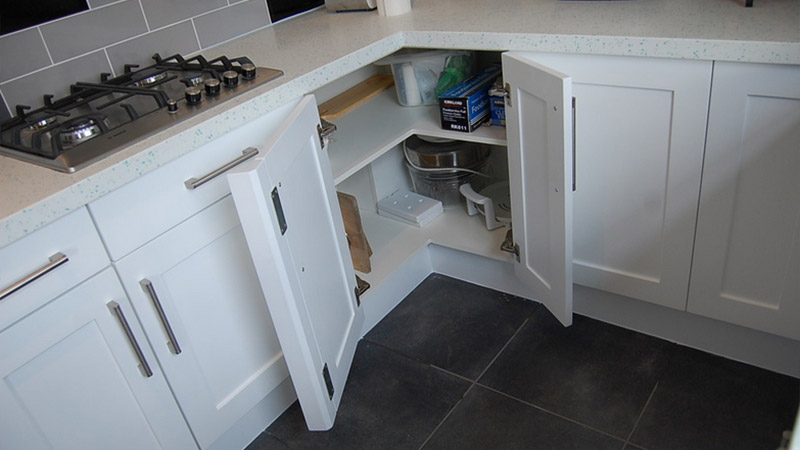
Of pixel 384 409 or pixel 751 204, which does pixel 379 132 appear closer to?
pixel 384 409

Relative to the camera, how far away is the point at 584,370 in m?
1.75

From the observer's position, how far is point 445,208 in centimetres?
227

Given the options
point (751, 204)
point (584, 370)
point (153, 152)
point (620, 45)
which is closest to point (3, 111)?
point (153, 152)

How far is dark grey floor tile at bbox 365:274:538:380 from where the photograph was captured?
188 centimetres

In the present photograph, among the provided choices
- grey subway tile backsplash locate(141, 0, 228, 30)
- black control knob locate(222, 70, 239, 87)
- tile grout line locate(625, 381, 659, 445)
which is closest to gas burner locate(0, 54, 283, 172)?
black control knob locate(222, 70, 239, 87)

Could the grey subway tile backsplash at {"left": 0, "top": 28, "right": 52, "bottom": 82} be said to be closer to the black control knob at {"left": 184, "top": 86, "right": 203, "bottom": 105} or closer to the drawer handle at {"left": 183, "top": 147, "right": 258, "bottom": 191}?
the black control knob at {"left": 184, "top": 86, "right": 203, "bottom": 105}

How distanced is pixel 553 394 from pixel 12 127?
143 cm

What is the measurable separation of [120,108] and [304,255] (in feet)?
1.73

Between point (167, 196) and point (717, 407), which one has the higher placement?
point (167, 196)

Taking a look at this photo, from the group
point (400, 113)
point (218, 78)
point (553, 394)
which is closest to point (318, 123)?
point (218, 78)

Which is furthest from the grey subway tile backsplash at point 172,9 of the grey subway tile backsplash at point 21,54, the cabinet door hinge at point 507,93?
the cabinet door hinge at point 507,93

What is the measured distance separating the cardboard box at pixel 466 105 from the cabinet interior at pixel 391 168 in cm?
3

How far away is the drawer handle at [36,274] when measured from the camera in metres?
1.09

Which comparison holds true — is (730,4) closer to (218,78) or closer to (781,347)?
(781,347)
